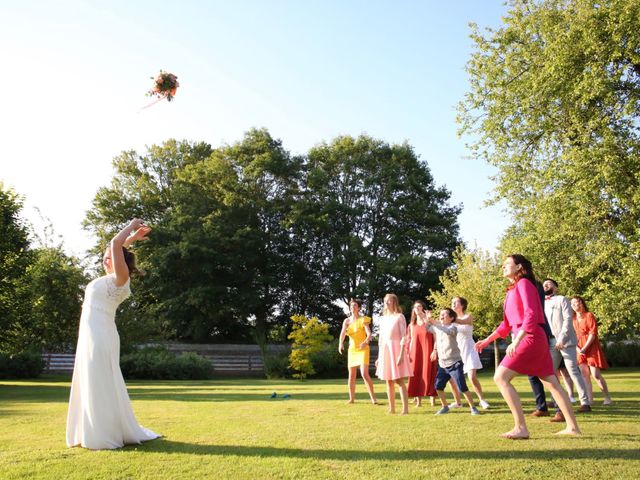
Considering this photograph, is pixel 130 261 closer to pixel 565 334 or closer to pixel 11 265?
pixel 565 334

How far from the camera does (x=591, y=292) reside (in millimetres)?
20547

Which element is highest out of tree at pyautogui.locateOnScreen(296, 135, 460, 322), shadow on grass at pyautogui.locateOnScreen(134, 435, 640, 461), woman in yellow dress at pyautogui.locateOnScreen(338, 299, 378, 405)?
tree at pyautogui.locateOnScreen(296, 135, 460, 322)

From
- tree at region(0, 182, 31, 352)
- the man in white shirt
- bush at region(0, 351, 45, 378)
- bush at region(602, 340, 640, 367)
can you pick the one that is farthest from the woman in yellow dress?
bush at region(602, 340, 640, 367)

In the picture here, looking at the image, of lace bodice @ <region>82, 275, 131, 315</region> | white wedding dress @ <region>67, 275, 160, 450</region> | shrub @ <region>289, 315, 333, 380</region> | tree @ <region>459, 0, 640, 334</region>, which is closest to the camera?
white wedding dress @ <region>67, 275, 160, 450</region>

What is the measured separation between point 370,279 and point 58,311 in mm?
20520

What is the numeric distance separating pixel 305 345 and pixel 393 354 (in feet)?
65.1

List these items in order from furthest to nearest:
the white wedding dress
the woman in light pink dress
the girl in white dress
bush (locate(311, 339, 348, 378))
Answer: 1. bush (locate(311, 339, 348, 378))
2. the girl in white dress
3. the woman in light pink dress
4. the white wedding dress

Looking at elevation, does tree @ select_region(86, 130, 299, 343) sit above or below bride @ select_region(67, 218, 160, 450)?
above

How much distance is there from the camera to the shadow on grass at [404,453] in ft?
19.9

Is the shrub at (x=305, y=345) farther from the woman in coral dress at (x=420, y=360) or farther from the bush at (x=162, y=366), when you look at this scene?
the woman in coral dress at (x=420, y=360)

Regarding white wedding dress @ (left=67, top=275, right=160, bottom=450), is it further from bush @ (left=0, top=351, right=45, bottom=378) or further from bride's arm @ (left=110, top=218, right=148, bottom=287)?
bush @ (left=0, top=351, right=45, bottom=378)

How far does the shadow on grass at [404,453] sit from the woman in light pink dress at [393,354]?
3828mm

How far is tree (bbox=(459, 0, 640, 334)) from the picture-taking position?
1908cm

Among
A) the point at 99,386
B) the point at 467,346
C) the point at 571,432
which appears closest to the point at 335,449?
the point at 99,386
